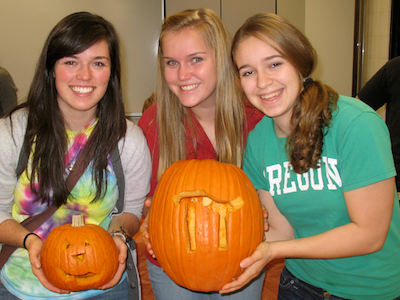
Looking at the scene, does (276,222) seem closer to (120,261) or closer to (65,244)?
(120,261)

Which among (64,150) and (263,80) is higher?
(263,80)

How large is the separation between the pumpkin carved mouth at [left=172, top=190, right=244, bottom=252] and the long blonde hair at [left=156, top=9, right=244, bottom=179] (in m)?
0.52

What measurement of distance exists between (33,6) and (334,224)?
536cm

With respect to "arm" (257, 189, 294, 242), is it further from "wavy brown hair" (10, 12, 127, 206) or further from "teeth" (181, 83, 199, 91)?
"wavy brown hair" (10, 12, 127, 206)

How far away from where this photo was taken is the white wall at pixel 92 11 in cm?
480

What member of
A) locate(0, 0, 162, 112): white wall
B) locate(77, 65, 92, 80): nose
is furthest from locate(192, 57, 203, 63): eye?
locate(0, 0, 162, 112): white wall

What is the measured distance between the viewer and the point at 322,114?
1221mm

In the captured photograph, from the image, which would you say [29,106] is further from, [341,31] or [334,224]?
[341,31]

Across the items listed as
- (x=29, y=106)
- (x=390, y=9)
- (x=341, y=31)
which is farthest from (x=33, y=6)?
(x=390, y=9)

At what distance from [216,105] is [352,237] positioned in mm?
920

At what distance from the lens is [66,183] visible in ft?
4.86

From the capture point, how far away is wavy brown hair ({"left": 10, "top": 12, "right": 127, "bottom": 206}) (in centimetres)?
143

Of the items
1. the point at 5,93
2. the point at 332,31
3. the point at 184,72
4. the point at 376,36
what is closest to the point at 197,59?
the point at 184,72

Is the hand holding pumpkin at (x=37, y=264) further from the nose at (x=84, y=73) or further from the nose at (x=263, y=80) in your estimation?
the nose at (x=263, y=80)
